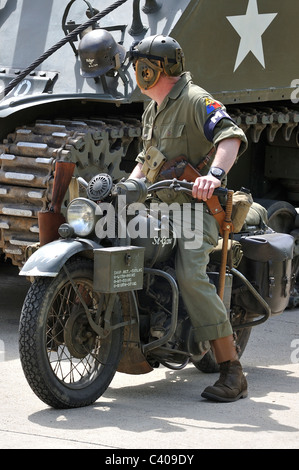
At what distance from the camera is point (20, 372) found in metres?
6.27

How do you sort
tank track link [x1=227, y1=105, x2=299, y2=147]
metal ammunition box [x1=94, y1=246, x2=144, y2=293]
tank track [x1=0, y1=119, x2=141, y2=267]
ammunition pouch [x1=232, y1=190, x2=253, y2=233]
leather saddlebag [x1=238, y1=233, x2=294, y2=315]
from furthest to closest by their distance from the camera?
tank track link [x1=227, y1=105, x2=299, y2=147]
tank track [x1=0, y1=119, x2=141, y2=267]
leather saddlebag [x1=238, y1=233, x2=294, y2=315]
ammunition pouch [x1=232, y1=190, x2=253, y2=233]
metal ammunition box [x1=94, y1=246, x2=144, y2=293]

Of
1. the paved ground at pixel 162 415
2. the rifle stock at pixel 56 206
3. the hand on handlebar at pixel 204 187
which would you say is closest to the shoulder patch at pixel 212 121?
the hand on handlebar at pixel 204 187

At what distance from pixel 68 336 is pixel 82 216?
58cm

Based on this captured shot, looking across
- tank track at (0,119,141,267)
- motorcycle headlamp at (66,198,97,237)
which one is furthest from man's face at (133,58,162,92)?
tank track at (0,119,141,267)

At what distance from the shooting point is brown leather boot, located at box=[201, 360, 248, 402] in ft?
18.3

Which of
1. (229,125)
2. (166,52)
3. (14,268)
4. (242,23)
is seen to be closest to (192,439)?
(229,125)

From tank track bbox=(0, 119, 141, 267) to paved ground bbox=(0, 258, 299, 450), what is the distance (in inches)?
38.9

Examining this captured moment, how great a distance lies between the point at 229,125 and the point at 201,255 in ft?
2.20

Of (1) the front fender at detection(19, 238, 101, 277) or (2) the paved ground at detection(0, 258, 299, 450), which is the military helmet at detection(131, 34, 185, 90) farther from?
(2) the paved ground at detection(0, 258, 299, 450)

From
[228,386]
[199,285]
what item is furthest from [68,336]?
[228,386]

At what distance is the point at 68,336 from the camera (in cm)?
530

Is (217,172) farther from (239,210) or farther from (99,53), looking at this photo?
(99,53)

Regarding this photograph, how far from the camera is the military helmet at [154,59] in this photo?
226 inches

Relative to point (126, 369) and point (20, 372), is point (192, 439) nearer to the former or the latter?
point (126, 369)
